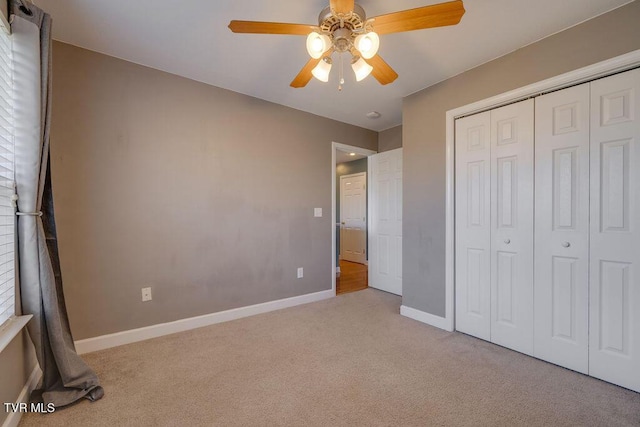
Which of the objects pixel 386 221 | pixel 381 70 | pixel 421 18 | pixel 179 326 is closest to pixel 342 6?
pixel 421 18

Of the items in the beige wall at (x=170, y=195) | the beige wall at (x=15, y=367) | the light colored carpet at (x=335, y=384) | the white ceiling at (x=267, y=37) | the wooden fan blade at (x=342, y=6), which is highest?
the white ceiling at (x=267, y=37)

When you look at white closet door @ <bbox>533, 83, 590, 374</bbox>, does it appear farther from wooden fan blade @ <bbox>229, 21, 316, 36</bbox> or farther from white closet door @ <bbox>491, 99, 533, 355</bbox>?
wooden fan blade @ <bbox>229, 21, 316, 36</bbox>

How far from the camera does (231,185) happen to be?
9.53 ft

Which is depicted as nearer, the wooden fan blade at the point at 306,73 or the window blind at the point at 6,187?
the window blind at the point at 6,187

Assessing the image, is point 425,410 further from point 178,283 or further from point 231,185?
point 231,185

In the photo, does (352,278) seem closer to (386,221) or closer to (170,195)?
(386,221)

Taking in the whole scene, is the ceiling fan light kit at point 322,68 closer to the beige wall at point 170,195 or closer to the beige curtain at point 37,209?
the beige wall at point 170,195

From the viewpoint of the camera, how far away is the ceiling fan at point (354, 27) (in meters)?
1.33

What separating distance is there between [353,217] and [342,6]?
4.98 meters

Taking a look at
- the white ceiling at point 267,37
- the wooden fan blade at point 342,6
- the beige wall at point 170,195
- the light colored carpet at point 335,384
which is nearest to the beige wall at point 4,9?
the white ceiling at point 267,37

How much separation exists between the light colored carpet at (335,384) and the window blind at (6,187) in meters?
0.71

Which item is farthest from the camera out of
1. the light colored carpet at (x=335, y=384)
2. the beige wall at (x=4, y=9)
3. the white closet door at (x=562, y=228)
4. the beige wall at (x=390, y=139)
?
the beige wall at (x=390, y=139)

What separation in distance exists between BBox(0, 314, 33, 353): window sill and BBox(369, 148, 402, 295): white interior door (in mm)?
3554

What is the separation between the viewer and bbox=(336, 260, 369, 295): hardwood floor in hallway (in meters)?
4.13
